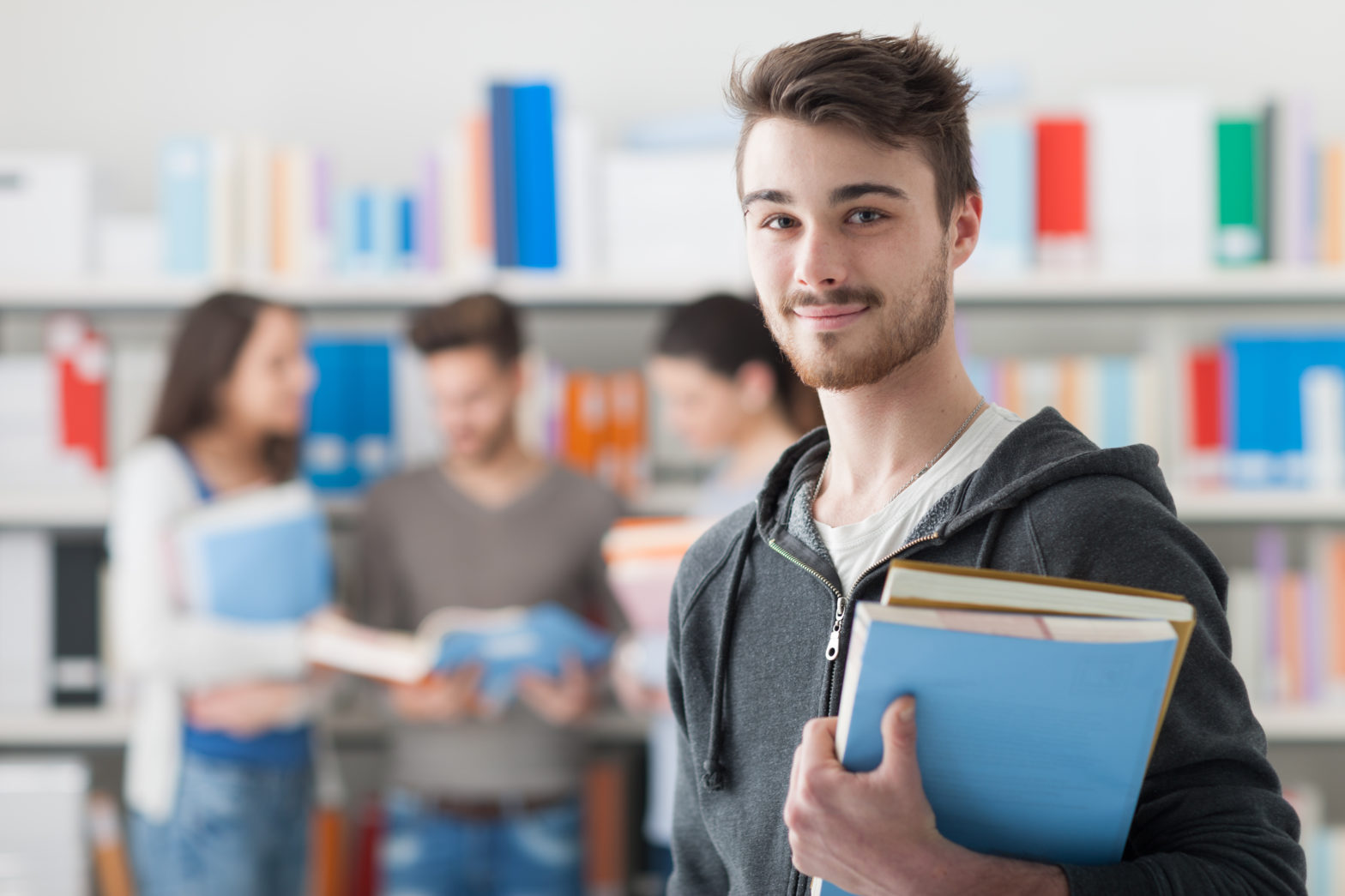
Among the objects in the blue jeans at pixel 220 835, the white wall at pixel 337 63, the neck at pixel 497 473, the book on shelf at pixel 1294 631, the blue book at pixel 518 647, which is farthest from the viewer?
the white wall at pixel 337 63

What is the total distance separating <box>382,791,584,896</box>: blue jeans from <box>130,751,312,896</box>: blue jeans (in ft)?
0.71

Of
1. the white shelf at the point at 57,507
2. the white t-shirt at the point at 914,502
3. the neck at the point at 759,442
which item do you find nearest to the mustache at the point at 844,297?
the white t-shirt at the point at 914,502

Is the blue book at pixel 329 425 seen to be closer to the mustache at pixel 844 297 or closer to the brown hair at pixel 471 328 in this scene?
the brown hair at pixel 471 328

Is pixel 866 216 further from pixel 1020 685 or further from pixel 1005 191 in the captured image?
pixel 1005 191

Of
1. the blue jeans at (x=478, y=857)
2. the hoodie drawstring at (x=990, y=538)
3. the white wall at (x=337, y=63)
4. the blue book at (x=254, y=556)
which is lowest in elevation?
the blue jeans at (x=478, y=857)

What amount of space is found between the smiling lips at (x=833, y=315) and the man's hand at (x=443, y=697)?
1.58 meters

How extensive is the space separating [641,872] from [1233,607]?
141cm

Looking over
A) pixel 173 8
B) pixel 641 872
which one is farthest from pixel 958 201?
pixel 173 8

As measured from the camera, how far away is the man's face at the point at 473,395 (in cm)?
235

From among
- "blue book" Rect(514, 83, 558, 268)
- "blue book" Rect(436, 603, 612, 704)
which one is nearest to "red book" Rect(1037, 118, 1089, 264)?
"blue book" Rect(514, 83, 558, 268)

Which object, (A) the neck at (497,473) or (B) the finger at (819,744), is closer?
(B) the finger at (819,744)

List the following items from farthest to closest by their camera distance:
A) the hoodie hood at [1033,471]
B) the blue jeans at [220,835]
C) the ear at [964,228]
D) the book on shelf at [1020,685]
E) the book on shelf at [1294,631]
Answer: the book on shelf at [1294,631]
the blue jeans at [220,835]
the ear at [964,228]
the hoodie hood at [1033,471]
the book on shelf at [1020,685]

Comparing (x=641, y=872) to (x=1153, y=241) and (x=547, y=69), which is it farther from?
(x=547, y=69)

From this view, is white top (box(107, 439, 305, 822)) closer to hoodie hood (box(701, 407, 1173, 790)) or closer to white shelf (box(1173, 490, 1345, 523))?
hoodie hood (box(701, 407, 1173, 790))
